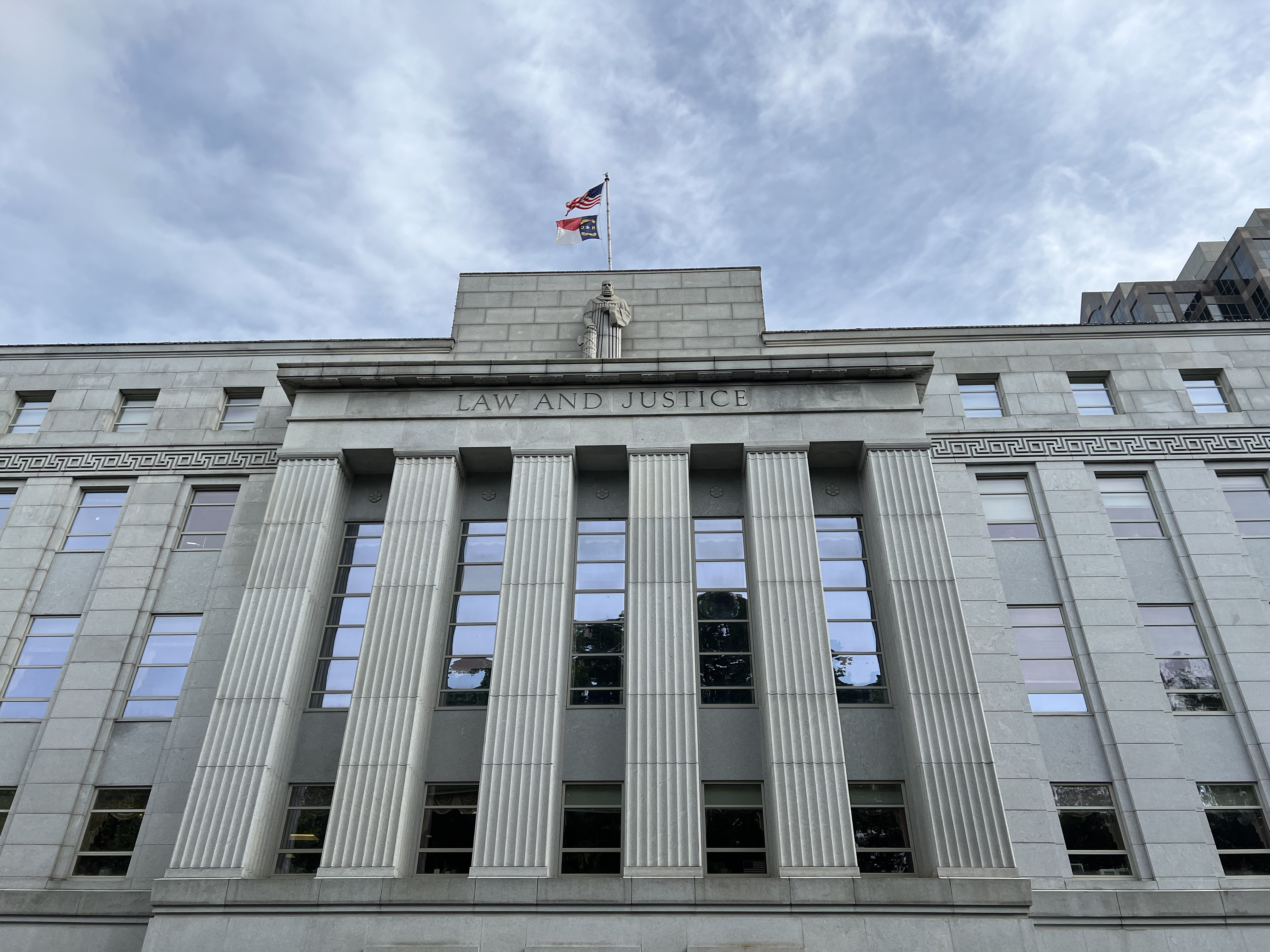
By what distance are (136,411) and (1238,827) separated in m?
31.2

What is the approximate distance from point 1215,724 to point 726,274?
17.6 meters

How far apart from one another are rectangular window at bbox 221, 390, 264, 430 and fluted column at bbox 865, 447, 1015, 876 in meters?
18.0

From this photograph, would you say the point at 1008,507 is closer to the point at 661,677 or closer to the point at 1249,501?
the point at 1249,501

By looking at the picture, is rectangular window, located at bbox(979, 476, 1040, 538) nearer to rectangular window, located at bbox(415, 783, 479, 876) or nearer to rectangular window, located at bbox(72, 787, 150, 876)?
rectangular window, located at bbox(415, 783, 479, 876)

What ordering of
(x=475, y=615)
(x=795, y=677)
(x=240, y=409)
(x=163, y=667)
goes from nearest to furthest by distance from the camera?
(x=795, y=677) < (x=475, y=615) < (x=163, y=667) < (x=240, y=409)

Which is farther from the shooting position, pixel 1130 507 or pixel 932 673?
pixel 1130 507

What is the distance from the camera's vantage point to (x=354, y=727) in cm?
1875

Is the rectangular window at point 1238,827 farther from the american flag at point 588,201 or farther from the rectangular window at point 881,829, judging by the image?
the american flag at point 588,201

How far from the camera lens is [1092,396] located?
25.2 metres

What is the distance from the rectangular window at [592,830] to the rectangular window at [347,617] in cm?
570

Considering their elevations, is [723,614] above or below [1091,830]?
above

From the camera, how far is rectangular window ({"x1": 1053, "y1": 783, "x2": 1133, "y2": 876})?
60.7ft

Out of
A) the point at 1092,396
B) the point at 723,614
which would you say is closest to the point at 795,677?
the point at 723,614

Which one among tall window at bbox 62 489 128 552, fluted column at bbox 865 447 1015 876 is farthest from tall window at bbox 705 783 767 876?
tall window at bbox 62 489 128 552
